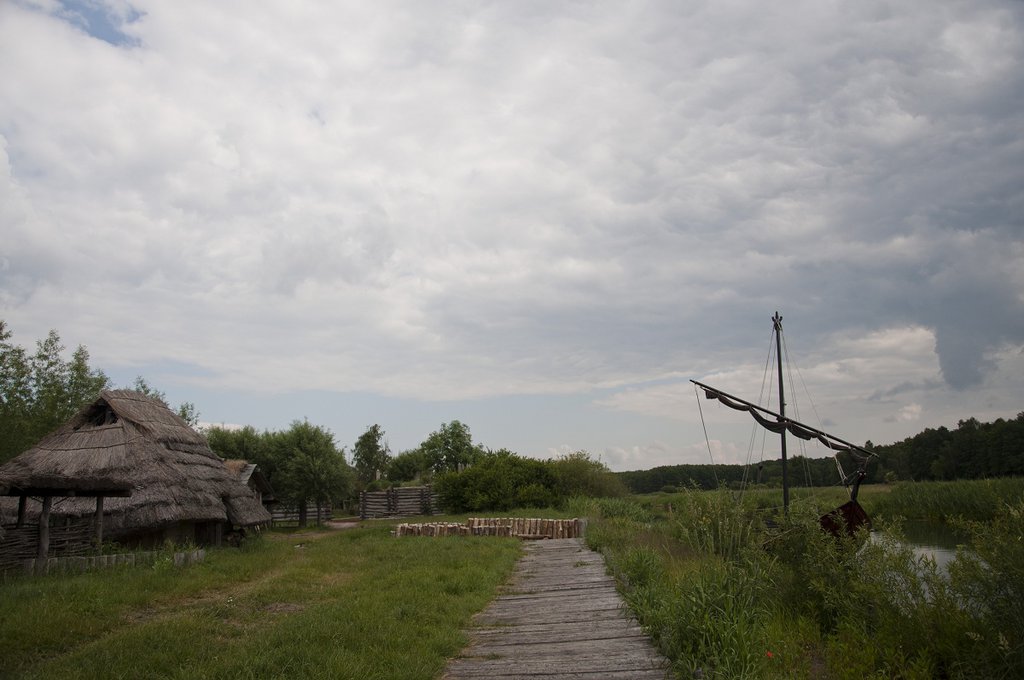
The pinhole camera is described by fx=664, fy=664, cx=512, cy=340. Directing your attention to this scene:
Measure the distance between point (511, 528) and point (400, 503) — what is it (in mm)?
18596

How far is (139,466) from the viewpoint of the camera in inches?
619

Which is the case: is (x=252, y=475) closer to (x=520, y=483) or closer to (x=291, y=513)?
(x=291, y=513)

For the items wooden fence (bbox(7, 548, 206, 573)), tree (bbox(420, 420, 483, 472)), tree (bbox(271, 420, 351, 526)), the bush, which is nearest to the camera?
wooden fence (bbox(7, 548, 206, 573))

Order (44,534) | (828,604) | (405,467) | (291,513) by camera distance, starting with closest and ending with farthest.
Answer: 1. (828,604)
2. (44,534)
3. (291,513)
4. (405,467)

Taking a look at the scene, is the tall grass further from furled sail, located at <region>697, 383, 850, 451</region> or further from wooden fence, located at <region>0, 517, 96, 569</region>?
wooden fence, located at <region>0, 517, 96, 569</region>

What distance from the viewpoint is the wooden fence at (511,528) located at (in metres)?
18.9

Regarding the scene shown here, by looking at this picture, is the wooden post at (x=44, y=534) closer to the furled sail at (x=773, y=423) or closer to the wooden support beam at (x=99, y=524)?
the wooden support beam at (x=99, y=524)

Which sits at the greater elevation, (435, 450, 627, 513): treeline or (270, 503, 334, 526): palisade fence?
(435, 450, 627, 513): treeline

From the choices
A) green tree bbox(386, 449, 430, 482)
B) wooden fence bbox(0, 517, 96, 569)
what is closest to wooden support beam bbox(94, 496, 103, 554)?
wooden fence bbox(0, 517, 96, 569)

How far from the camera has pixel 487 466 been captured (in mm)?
30688

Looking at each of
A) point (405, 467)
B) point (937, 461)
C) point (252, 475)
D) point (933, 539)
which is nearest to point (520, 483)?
point (252, 475)

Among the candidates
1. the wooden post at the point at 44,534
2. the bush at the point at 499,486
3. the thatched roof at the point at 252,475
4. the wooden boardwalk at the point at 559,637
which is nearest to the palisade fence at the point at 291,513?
the thatched roof at the point at 252,475

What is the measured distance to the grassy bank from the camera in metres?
4.90

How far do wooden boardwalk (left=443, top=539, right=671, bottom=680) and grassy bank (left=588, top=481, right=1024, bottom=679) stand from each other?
0.26 m
